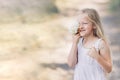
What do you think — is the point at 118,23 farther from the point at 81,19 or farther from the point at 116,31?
the point at 81,19

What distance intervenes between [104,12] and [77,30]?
4.01 feet

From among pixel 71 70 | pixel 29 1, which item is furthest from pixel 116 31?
pixel 29 1

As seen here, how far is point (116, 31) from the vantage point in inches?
121

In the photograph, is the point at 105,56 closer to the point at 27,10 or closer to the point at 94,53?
the point at 94,53

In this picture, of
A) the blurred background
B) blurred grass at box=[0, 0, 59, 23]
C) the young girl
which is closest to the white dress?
the young girl

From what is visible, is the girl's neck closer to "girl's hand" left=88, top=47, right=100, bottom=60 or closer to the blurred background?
"girl's hand" left=88, top=47, right=100, bottom=60

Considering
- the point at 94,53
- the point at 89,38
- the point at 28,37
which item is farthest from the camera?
the point at 28,37

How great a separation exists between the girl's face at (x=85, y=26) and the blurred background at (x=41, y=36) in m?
1.09

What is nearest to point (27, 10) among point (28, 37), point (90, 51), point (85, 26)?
point (28, 37)

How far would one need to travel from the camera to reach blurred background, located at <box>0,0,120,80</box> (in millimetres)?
2963

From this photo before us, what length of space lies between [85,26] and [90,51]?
6.2 inches

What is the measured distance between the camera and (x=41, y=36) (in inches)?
119

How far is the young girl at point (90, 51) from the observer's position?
1854 millimetres

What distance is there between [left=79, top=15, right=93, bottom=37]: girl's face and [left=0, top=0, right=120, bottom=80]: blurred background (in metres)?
1.09
